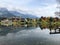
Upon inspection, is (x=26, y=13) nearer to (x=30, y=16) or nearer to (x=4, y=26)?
(x=30, y=16)

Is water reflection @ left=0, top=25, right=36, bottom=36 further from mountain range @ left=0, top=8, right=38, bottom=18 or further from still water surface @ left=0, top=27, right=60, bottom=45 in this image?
mountain range @ left=0, top=8, right=38, bottom=18

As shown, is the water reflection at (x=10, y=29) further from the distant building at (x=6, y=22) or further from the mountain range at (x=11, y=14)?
the mountain range at (x=11, y=14)

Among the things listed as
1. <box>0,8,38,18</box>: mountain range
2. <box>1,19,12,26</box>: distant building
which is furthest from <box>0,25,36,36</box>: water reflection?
<box>0,8,38,18</box>: mountain range

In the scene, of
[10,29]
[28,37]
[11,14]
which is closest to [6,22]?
[11,14]

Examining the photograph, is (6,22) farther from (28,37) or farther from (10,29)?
(28,37)

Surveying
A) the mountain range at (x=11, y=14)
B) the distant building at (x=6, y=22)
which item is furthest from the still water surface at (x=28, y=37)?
the mountain range at (x=11, y=14)

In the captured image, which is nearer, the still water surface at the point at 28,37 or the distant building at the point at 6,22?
the still water surface at the point at 28,37

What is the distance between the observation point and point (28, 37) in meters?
6.05

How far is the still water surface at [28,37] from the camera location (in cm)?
564

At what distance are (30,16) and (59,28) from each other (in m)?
1.10

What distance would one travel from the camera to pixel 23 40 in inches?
232

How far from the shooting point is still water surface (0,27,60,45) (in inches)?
222

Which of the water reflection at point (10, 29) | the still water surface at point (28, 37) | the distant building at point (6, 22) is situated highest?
the distant building at point (6, 22)

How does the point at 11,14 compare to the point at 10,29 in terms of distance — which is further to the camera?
the point at 10,29
